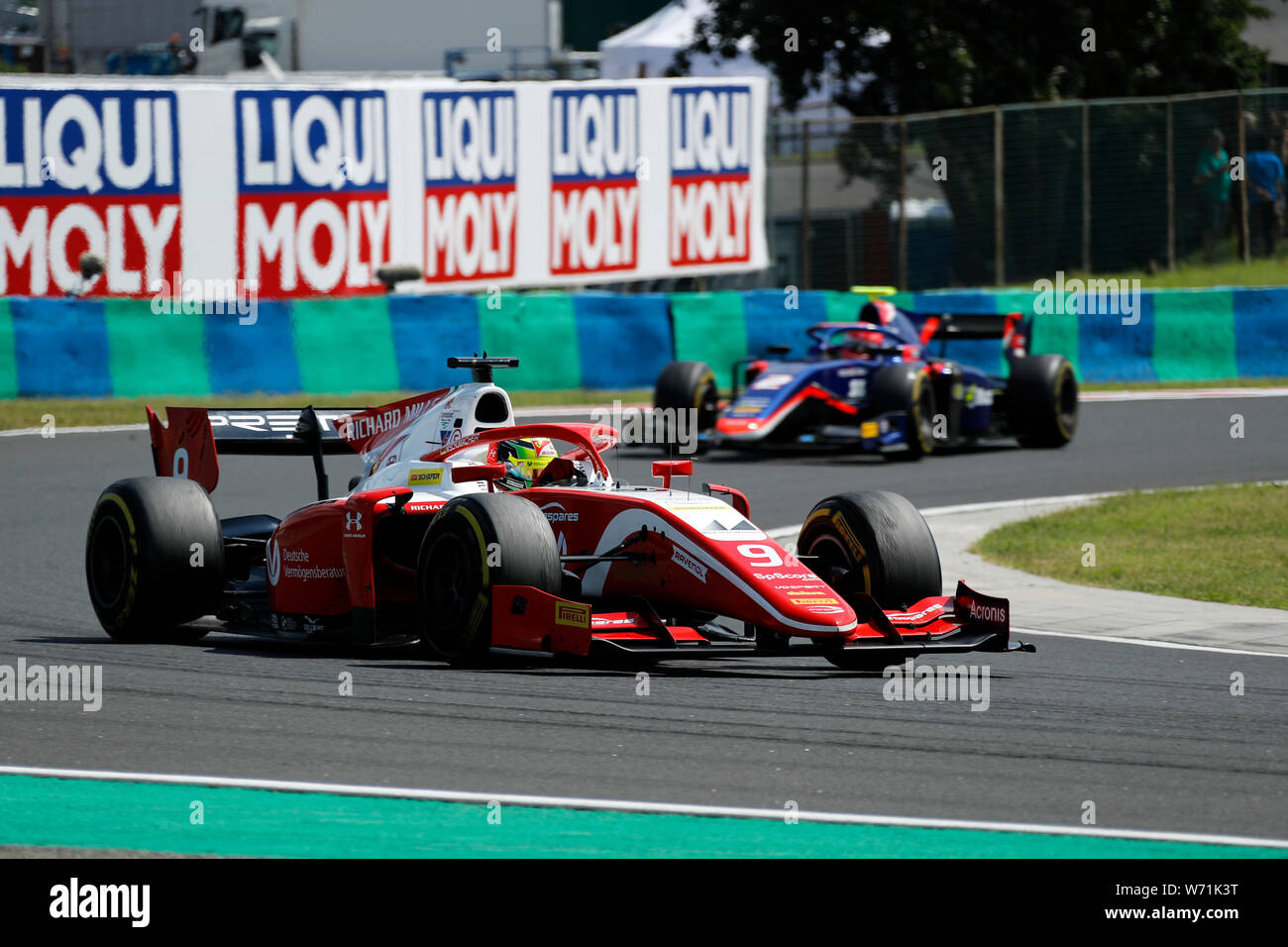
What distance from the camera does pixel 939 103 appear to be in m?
32.6

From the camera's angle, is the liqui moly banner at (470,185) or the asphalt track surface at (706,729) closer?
the asphalt track surface at (706,729)

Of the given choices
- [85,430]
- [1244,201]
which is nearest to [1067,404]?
[85,430]

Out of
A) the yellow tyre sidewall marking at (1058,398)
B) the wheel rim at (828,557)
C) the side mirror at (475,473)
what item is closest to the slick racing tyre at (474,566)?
the side mirror at (475,473)

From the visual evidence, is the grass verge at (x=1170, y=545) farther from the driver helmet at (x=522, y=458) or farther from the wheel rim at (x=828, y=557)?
the driver helmet at (x=522, y=458)

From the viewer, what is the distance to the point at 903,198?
2705cm

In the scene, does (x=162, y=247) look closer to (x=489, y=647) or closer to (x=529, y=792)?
(x=489, y=647)

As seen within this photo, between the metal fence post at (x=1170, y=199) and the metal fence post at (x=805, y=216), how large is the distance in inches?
194

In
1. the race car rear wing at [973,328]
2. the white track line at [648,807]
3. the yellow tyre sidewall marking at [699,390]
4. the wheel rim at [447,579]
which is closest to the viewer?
the white track line at [648,807]

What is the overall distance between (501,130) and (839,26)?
393 inches

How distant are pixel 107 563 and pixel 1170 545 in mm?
7304

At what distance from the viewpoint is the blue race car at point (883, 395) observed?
17.9 meters

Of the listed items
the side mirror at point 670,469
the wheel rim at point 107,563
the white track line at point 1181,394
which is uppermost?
the side mirror at point 670,469

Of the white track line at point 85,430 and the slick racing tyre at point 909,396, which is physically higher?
the slick racing tyre at point 909,396
